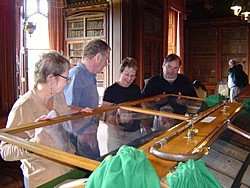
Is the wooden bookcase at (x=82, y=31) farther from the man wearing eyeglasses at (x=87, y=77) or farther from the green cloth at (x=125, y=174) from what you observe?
the green cloth at (x=125, y=174)

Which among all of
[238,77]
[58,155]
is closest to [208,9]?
[238,77]

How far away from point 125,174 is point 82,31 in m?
6.96

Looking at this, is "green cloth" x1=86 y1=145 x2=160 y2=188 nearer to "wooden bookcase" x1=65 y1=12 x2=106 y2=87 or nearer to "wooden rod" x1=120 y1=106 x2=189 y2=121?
"wooden rod" x1=120 y1=106 x2=189 y2=121

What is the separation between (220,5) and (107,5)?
219 inches

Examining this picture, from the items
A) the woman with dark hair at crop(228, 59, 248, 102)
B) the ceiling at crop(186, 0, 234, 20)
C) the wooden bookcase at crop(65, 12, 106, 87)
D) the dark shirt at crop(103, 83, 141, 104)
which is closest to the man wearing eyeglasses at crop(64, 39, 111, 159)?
the dark shirt at crop(103, 83, 141, 104)

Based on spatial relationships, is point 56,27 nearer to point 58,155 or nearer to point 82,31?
point 82,31

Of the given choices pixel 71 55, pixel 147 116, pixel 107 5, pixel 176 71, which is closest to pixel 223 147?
pixel 147 116

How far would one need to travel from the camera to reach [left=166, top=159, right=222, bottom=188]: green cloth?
860 mm

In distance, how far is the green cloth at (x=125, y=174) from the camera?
2.73ft

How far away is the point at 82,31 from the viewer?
753cm

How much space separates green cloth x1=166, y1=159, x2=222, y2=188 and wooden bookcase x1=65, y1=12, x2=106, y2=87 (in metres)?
6.38

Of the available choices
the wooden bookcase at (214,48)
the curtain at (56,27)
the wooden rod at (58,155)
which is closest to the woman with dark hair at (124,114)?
the wooden rod at (58,155)

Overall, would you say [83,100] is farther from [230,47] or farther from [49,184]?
[230,47]

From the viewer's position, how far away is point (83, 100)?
2686 millimetres
